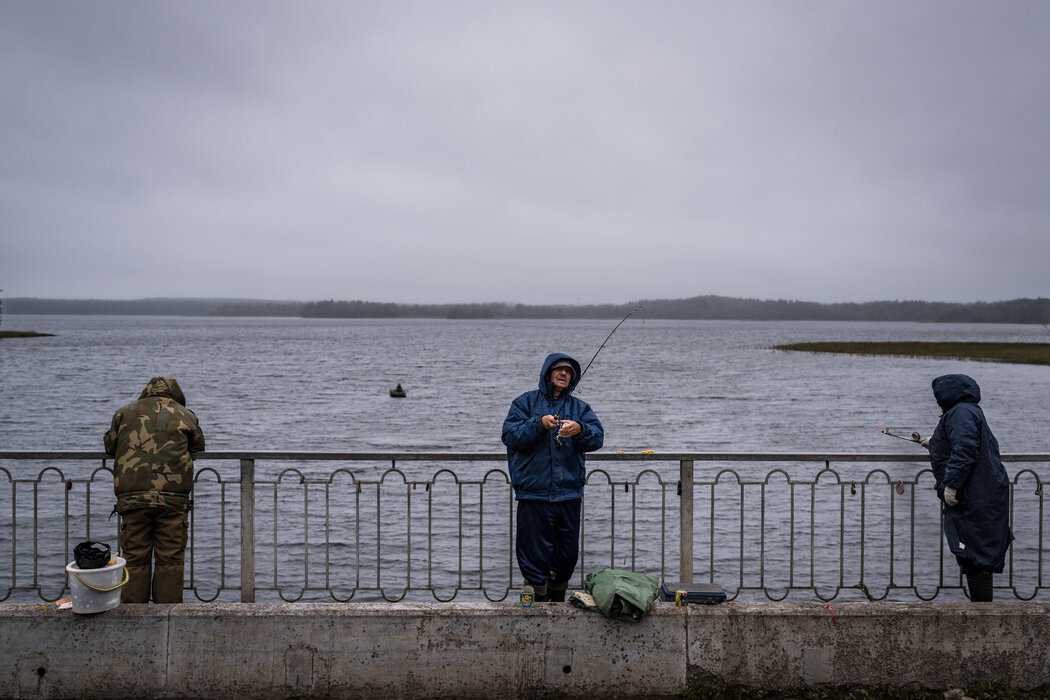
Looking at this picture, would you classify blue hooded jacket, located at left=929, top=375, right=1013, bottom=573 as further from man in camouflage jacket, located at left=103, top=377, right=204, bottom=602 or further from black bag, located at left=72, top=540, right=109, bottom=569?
black bag, located at left=72, top=540, right=109, bottom=569

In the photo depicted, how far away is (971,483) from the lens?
6598mm

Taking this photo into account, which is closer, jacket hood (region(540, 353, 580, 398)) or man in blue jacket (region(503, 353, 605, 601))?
man in blue jacket (region(503, 353, 605, 601))

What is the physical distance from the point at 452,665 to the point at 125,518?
2.50 metres

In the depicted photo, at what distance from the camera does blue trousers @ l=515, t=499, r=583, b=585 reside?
6.44m

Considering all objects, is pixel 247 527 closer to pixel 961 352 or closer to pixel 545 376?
pixel 545 376

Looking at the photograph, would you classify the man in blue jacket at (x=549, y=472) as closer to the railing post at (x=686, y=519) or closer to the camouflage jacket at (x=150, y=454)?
the railing post at (x=686, y=519)

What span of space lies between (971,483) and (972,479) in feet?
0.10

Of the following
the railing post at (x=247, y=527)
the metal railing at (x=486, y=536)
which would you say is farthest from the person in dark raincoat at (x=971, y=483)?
the metal railing at (x=486, y=536)

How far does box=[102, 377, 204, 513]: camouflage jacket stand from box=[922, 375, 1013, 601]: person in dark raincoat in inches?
201

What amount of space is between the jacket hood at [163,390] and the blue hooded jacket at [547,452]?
90.3 inches

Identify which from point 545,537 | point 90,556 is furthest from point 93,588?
point 545,537

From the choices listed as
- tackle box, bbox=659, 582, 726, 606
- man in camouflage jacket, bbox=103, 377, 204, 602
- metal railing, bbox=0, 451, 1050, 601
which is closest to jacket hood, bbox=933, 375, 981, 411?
tackle box, bbox=659, 582, 726, 606

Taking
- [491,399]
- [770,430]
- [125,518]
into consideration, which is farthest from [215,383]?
[125,518]

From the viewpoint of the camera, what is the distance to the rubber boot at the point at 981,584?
677cm
